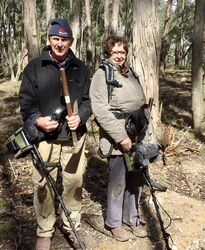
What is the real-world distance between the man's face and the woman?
0.44 meters

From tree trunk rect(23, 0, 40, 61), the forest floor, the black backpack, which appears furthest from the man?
tree trunk rect(23, 0, 40, 61)

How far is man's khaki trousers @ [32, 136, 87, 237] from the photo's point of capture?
3.85 m

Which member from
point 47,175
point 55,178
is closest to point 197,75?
point 55,178

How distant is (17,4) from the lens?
3741cm

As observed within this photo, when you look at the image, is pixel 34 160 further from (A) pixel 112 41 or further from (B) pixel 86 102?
(A) pixel 112 41

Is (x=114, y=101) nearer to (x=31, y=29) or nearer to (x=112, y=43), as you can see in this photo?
(x=112, y=43)

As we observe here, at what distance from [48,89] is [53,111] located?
0.71 ft

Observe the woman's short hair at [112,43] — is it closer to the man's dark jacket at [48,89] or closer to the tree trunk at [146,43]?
the man's dark jacket at [48,89]

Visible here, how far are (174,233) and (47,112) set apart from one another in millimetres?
2214

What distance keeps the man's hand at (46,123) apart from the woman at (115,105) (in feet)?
1.53

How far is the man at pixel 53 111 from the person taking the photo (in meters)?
3.62

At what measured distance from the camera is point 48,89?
3.68 m

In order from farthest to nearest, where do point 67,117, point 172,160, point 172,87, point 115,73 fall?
point 172,87
point 172,160
point 115,73
point 67,117

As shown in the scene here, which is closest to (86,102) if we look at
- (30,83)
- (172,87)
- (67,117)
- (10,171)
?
(67,117)
